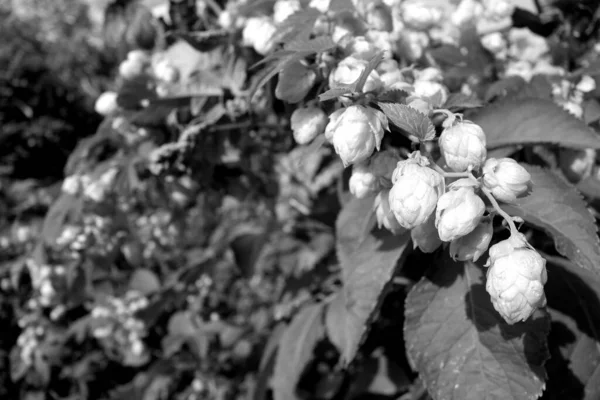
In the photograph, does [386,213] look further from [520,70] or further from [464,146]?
[520,70]

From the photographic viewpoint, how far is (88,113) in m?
3.18

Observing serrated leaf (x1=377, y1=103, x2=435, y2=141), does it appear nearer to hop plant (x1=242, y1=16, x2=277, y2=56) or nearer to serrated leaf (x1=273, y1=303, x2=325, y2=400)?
hop plant (x1=242, y1=16, x2=277, y2=56)

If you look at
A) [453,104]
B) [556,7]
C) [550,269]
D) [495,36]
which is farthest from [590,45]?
[453,104]

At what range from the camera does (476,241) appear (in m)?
0.75

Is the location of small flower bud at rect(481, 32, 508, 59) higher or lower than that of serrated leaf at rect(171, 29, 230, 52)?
lower

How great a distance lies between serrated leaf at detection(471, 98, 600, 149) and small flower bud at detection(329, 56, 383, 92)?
295mm

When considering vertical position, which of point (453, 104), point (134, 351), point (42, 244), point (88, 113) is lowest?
point (134, 351)

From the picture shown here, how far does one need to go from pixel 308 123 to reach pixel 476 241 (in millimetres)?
335

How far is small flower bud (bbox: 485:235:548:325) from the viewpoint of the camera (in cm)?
68

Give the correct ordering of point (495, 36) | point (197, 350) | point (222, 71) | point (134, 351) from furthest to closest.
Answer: point (134, 351) → point (197, 350) → point (222, 71) → point (495, 36)

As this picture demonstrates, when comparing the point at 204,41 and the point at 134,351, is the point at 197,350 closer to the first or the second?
the point at 134,351

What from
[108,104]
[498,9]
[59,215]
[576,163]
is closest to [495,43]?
[498,9]

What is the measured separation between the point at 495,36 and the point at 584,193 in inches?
17.3

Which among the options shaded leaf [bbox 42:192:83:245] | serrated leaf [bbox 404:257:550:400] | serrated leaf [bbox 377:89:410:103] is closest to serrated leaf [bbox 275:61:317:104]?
serrated leaf [bbox 377:89:410:103]
